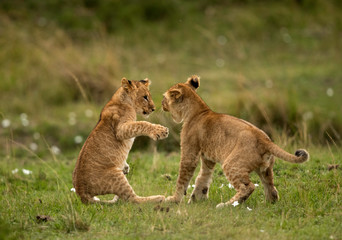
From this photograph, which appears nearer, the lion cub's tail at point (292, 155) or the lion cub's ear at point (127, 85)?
the lion cub's tail at point (292, 155)

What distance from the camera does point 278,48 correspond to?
58.9 ft

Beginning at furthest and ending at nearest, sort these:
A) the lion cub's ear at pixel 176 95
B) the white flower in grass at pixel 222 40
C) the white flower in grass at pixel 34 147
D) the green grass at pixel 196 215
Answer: the white flower in grass at pixel 222 40
the white flower in grass at pixel 34 147
the lion cub's ear at pixel 176 95
the green grass at pixel 196 215

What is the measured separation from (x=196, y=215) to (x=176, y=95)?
1.79 m

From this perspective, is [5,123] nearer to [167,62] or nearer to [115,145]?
[115,145]

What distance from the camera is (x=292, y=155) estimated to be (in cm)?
595


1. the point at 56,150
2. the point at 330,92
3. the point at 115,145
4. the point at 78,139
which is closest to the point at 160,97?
the point at 78,139

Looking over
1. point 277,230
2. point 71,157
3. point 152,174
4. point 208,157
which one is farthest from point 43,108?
point 277,230

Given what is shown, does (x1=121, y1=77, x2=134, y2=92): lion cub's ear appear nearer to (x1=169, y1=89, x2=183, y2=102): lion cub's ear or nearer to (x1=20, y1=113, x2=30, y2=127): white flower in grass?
(x1=169, y1=89, x2=183, y2=102): lion cub's ear

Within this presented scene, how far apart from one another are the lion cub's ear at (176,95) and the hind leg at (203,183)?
2.82 ft

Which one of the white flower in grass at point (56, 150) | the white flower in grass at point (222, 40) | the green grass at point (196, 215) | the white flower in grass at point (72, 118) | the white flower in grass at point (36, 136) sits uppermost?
the white flower in grass at point (222, 40)

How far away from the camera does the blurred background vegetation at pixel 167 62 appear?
11.6m

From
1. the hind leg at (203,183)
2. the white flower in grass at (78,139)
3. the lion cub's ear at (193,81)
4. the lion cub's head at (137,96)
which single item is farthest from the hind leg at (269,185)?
the white flower in grass at (78,139)

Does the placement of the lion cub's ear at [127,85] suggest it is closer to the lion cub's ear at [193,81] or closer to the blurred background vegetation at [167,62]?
the lion cub's ear at [193,81]

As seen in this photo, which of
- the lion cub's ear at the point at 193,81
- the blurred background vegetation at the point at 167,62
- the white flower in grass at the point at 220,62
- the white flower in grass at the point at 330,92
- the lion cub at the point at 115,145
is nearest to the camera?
the lion cub at the point at 115,145
